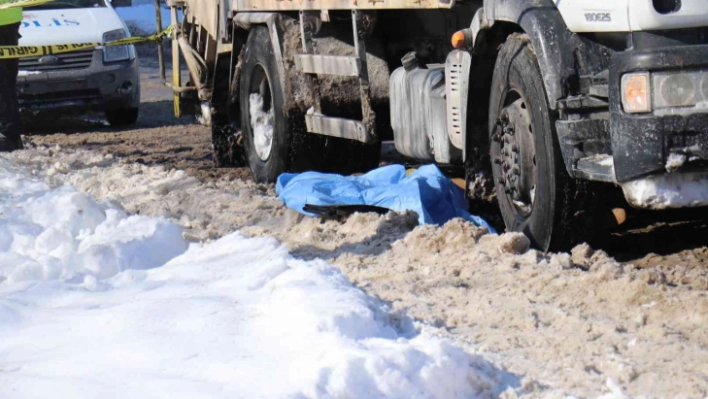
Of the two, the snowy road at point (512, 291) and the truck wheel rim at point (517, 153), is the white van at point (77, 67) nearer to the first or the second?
the snowy road at point (512, 291)

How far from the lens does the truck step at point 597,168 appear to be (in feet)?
16.3

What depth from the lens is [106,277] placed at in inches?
221

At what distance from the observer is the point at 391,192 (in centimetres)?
695

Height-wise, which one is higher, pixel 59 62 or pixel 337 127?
pixel 59 62

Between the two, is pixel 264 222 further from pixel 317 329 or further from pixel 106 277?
pixel 317 329

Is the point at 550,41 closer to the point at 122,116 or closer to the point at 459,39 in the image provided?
the point at 459,39

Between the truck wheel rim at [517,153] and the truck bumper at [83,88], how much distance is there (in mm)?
8410

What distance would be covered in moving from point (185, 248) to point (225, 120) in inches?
145

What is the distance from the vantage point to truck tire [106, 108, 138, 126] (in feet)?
46.2

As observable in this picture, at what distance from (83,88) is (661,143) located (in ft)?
32.3

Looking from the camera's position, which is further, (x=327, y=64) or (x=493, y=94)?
(x=327, y=64)

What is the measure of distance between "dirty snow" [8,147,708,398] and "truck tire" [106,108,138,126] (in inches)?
275

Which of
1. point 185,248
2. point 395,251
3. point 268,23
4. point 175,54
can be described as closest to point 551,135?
point 395,251

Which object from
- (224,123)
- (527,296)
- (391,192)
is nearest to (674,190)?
(527,296)
